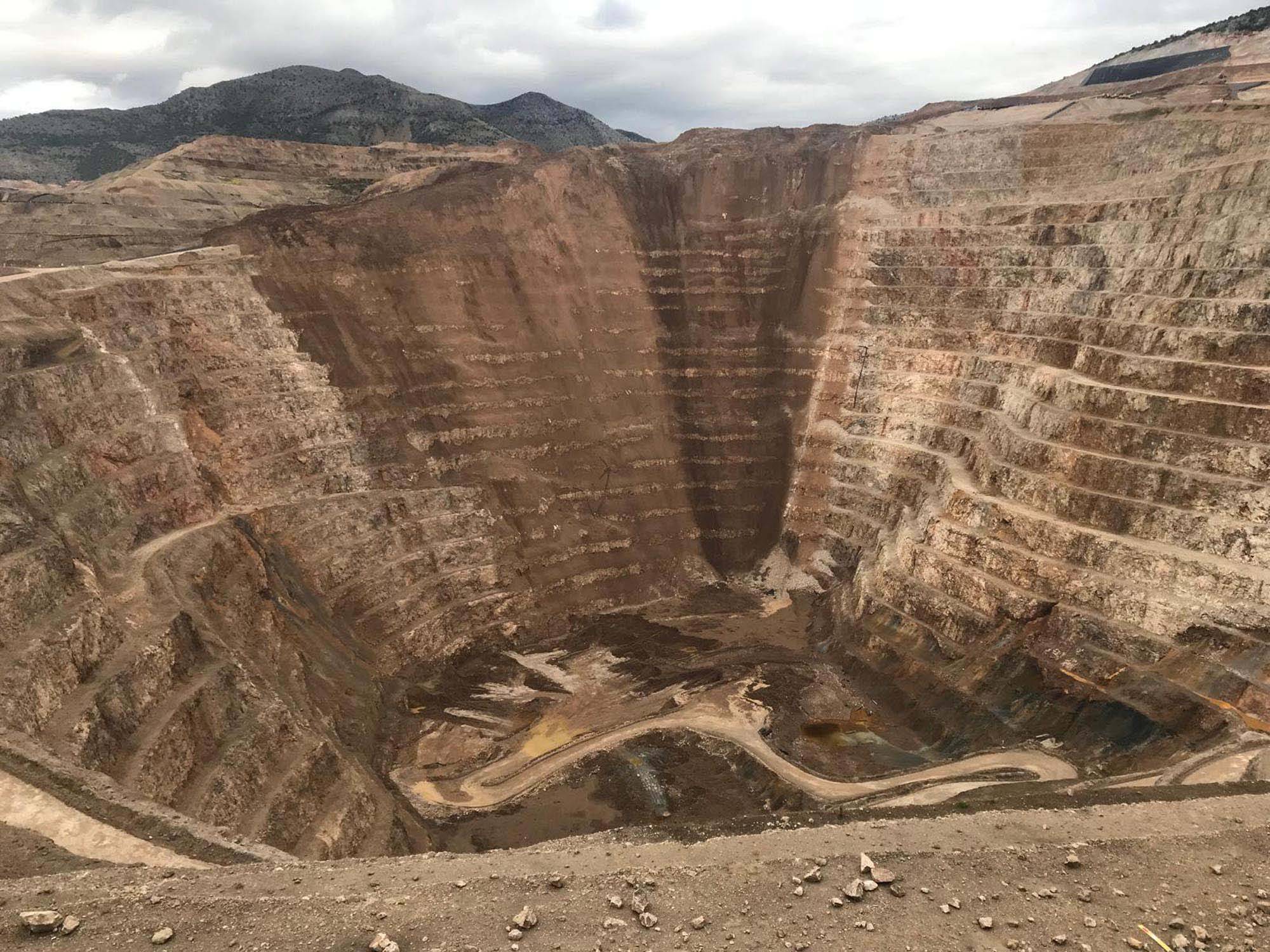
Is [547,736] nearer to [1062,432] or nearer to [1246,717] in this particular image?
[1246,717]

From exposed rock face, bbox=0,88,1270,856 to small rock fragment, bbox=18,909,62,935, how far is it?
921 cm

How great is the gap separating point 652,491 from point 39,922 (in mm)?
37121

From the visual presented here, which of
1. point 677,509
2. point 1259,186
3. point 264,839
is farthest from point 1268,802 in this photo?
point 677,509

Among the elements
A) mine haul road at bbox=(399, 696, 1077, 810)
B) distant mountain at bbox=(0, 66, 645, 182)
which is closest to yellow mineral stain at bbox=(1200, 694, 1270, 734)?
mine haul road at bbox=(399, 696, 1077, 810)

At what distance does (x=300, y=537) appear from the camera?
36219 millimetres

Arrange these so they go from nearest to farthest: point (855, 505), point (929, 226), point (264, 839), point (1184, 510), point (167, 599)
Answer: point (264, 839) → point (167, 599) → point (1184, 510) → point (855, 505) → point (929, 226)


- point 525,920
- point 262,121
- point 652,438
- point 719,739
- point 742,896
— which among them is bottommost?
point 719,739

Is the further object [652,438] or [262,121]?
[262,121]

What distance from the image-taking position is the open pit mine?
2420 cm

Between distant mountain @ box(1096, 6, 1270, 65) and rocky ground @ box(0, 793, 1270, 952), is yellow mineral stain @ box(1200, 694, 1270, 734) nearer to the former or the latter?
rocky ground @ box(0, 793, 1270, 952)

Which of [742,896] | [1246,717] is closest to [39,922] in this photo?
[742,896]

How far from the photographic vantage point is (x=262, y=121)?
385 ft

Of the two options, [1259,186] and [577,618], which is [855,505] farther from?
[1259,186]

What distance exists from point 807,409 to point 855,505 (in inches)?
304
